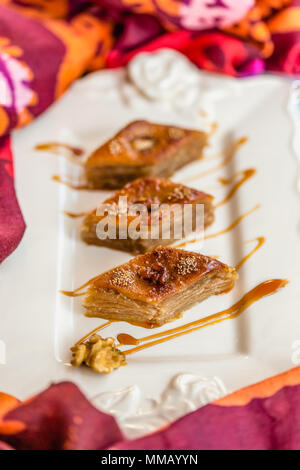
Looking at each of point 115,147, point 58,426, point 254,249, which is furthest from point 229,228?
point 58,426

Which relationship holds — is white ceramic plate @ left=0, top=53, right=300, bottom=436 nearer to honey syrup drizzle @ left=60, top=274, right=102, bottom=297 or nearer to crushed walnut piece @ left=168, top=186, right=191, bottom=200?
honey syrup drizzle @ left=60, top=274, right=102, bottom=297

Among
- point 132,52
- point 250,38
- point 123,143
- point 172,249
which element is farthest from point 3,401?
point 250,38

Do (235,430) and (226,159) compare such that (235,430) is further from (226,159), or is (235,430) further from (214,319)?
(226,159)

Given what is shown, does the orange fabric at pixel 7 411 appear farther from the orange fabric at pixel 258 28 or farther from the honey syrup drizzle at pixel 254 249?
the orange fabric at pixel 258 28

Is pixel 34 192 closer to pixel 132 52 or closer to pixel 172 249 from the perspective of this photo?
pixel 172 249

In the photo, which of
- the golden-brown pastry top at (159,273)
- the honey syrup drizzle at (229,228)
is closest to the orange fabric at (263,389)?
the golden-brown pastry top at (159,273)

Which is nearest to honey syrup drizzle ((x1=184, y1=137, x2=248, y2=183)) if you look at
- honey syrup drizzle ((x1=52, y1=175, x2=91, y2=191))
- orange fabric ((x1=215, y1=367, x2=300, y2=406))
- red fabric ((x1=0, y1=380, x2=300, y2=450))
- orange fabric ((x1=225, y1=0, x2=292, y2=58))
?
honey syrup drizzle ((x1=52, y1=175, x2=91, y2=191))
